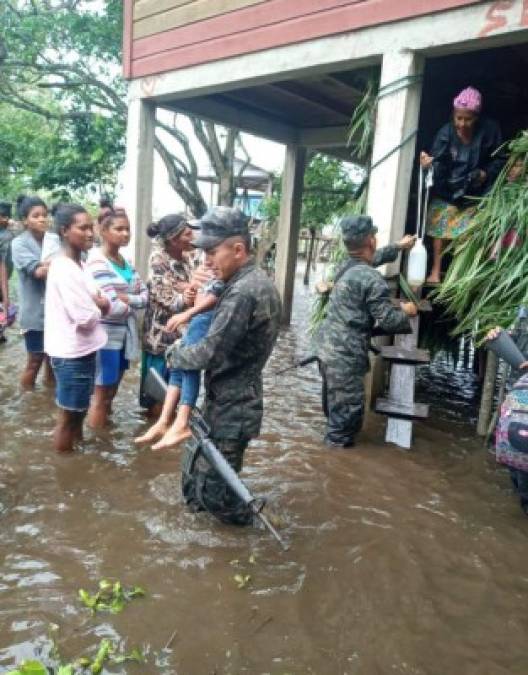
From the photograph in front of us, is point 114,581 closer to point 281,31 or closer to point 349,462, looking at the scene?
point 349,462

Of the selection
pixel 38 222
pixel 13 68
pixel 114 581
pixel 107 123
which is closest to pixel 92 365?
pixel 114 581

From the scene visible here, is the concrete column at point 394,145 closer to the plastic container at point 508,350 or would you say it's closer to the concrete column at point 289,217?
the plastic container at point 508,350

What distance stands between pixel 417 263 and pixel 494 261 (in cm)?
61

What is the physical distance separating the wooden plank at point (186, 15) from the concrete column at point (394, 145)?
183 centimetres

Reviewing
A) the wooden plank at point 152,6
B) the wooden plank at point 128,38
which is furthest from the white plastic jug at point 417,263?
the wooden plank at point 128,38

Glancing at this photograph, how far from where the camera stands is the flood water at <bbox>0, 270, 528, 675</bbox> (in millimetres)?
2211

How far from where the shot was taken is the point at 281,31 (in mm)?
5402

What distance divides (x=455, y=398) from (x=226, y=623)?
460cm

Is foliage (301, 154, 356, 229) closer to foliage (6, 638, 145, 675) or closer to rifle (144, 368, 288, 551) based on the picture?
rifle (144, 368, 288, 551)

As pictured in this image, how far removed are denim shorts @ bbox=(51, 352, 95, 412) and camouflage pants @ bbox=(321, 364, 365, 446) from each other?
1.76 m

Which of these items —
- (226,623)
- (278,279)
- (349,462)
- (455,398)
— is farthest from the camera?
(278,279)

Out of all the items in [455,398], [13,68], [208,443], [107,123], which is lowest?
[455,398]

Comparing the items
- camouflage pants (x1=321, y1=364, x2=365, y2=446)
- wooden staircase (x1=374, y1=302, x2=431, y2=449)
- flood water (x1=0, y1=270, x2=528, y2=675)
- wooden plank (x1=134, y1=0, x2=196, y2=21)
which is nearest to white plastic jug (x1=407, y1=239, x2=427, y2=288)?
wooden staircase (x1=374, y1=302, x2=431, y2=449)

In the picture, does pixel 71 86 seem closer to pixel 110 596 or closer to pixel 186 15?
pixel 186 15
